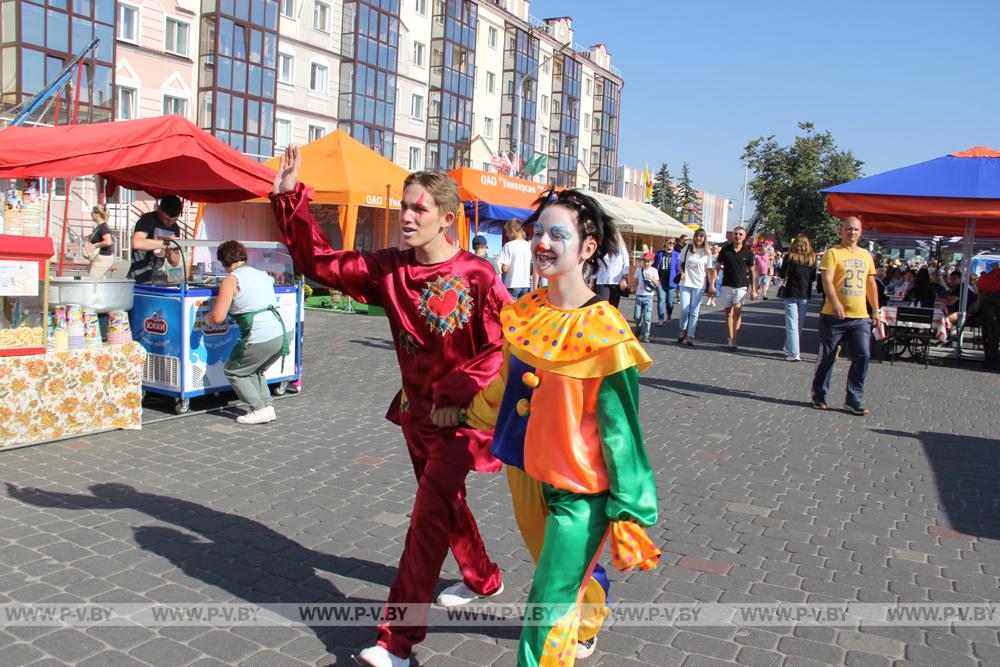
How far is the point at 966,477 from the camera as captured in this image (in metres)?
6.15

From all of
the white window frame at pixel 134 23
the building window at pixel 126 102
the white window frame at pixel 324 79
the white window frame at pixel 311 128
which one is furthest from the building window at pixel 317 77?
the building window at pixel 126 102

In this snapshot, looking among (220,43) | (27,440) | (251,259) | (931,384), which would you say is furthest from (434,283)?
(220,43)

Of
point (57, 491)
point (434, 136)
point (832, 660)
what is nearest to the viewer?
point (832, 660)

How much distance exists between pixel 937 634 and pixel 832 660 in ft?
2.07

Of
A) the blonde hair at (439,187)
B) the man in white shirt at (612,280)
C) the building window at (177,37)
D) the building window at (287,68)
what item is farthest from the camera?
the building window at (287,68)

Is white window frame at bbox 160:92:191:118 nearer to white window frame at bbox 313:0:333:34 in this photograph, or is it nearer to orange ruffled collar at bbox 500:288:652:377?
white window frame at bbox 313:0:333:34

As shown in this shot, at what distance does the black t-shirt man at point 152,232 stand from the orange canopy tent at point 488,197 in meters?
10.2

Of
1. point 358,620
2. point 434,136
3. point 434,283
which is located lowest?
point 358,620

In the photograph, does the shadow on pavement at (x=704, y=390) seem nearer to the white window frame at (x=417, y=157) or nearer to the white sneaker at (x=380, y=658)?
the white sneaker at (x=380, y=658)

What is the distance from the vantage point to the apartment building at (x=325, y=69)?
25.5 m

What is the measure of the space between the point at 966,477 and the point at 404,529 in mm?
4438

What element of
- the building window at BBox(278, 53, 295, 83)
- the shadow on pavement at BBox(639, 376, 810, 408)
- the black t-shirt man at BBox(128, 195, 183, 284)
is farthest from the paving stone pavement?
the building window at BBox(278, 53, 295, 83)

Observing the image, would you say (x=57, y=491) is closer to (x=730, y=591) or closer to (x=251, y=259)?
(x=251, y=259)

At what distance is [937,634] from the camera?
3.47 meters
